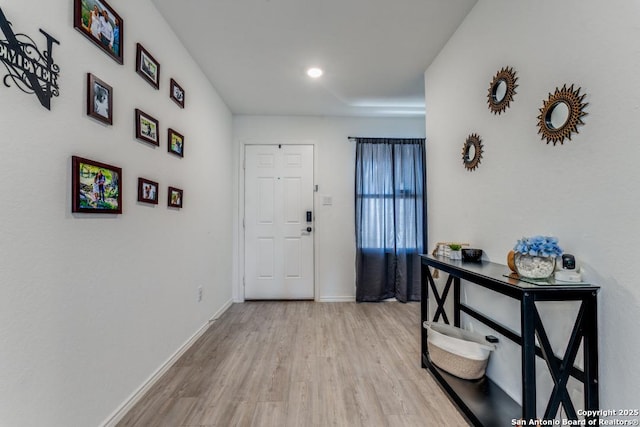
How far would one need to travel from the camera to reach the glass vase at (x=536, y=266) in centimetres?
121

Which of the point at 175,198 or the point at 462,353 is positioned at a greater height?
the point at 175,198

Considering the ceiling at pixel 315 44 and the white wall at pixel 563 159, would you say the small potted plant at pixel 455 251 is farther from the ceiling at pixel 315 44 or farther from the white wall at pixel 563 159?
the ceiling at pixel 315 44

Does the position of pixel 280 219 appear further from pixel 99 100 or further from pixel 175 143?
pixel 99 100

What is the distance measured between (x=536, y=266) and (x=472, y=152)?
98 cm

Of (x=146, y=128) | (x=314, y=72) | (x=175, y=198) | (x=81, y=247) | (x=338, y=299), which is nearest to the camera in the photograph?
(x=81, y=247)

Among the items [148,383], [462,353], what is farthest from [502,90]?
[148,383]

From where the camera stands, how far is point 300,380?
196 centimetres

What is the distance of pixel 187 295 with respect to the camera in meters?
2.45

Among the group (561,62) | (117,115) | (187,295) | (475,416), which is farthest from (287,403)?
(561,62)

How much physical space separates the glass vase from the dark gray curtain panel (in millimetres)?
2442

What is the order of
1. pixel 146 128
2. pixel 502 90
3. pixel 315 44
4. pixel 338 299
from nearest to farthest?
pixel 502 90 → pixel 146 128 → pixel 315 44 → pixel 338 299

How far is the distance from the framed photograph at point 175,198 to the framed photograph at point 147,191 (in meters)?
0.21

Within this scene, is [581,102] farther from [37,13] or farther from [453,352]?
[37,13]

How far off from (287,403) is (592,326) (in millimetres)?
1535
